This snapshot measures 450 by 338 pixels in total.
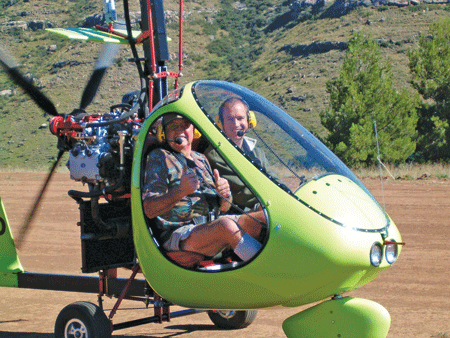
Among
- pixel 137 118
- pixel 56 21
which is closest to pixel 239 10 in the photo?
pixel 56 21

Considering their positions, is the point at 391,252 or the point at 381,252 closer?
the point at 381,252

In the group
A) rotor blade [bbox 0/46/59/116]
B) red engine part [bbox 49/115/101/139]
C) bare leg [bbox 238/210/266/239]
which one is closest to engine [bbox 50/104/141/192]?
red engine part [bbox 49/115/101/139]

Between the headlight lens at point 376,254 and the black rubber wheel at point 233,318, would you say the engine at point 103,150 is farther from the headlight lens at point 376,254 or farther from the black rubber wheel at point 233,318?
the headlight lens at point 376,254

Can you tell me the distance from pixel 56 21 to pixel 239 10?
25143 millimetres

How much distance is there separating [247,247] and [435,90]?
27.9 meters

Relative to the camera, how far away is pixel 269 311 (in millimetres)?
6777

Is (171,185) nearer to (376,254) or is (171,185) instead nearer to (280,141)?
(280,141)

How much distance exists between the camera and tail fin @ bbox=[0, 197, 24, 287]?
6016 mm

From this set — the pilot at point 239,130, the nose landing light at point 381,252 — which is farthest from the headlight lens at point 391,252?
the pilot at point 239,130

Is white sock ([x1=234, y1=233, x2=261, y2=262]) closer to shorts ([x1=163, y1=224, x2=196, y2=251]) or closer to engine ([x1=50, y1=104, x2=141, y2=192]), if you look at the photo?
shorts ([x1=163, y1=224, x2=196, y2=251])

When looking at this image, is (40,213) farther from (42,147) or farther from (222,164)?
(42,147)

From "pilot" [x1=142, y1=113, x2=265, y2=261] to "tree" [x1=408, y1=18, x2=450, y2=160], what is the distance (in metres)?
26.2

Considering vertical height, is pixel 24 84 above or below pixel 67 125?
above

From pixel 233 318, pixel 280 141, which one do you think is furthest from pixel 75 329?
pixel 280 141
